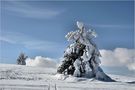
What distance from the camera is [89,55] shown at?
30.1m

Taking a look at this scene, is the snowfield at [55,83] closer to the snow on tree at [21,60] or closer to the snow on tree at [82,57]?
the snow on tree at [82,57]

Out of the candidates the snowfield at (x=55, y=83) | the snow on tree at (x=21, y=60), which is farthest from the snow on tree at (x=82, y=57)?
the snow on tree at (x=21, y=60)

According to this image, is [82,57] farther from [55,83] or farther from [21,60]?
[21,60]

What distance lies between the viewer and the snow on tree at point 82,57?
3020cm

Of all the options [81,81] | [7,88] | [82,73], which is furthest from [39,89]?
[82,73]

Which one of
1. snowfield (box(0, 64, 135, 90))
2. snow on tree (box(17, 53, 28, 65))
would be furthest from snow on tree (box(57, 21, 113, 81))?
snow on tree (box(17, 53, 28, 65))

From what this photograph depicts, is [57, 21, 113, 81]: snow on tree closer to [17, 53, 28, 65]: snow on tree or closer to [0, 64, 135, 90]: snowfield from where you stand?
[0, 64, 135, 90]: snowfield

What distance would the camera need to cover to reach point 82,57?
99.5ft

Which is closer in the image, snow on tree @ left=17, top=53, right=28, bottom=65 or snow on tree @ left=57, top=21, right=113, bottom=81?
snow on tree @ left=57, top=21, right=113, bottom=81

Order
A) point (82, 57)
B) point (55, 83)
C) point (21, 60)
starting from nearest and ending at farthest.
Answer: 1. point (55, 83)
2. point (82, 57)
3. point (21, 60)

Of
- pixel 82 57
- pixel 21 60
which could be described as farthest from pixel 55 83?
pixel 21 60

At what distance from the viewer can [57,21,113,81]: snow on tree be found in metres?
30.2

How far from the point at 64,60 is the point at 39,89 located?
11.8 m

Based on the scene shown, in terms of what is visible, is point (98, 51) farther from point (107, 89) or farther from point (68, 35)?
point (107, 89)
